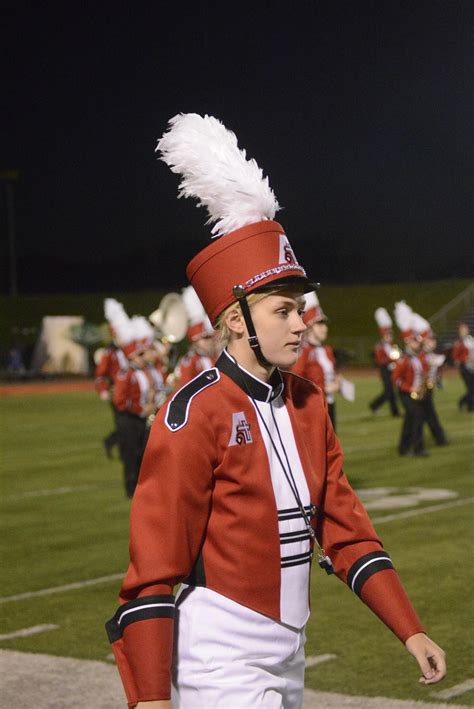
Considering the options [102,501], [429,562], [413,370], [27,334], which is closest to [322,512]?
[429,562]

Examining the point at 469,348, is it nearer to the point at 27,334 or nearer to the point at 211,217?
the point at 211,217

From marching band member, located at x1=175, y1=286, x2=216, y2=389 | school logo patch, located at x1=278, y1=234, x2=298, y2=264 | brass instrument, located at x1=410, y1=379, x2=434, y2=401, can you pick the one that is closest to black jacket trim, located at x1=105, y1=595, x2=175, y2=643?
school logo patch, located at x1=278, y1=234, x2=298, y2=264

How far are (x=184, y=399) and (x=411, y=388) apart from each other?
46.5 feet

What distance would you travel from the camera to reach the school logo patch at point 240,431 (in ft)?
9.16

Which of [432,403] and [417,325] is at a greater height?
[417,325]

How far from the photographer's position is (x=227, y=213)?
2994mm

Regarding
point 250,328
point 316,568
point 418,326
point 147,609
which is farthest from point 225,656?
point 418,326

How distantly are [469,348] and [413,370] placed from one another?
368 inches

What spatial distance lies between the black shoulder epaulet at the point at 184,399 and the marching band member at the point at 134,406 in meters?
9.44

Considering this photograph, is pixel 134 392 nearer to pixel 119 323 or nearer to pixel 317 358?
pixel 317 358

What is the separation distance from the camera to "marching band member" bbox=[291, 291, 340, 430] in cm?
1202

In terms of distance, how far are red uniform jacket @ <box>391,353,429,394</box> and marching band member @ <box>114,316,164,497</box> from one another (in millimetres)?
4978

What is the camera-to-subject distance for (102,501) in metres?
12.0

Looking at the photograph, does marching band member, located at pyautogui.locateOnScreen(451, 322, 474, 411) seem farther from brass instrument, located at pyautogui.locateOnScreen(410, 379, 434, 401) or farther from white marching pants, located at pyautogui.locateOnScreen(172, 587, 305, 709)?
white marching pants, located at pyautogui.locateOnScreen(172, 587, 305, 709)
